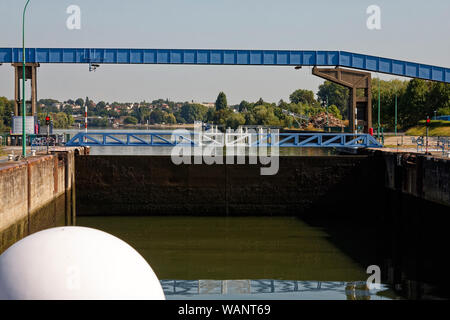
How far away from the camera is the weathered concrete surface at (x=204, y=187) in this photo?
2698 centimetres

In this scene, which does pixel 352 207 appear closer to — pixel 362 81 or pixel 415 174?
pixel 415 174

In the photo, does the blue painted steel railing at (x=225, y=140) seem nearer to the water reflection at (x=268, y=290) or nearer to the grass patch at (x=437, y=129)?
the water reflection at (x=268, y=290)

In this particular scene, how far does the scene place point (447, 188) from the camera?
1978 cm

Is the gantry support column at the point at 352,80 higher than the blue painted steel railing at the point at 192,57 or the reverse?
the reverse

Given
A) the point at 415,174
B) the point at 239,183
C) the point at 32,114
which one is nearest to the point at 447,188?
the point at 415,174

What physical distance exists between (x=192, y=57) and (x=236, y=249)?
725 inches

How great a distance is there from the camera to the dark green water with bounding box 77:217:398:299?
16.8 meters

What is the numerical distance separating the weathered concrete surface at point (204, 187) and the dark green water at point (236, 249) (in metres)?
0.63

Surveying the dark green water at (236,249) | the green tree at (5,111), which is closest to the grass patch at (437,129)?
the dark green water at (236,249)

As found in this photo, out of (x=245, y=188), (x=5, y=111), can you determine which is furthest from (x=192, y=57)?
(x=5, y=111)

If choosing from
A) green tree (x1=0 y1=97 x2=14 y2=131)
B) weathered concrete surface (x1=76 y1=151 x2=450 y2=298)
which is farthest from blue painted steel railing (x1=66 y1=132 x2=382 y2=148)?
green tree (x1=0 y1=97 x2=14 y2=131)

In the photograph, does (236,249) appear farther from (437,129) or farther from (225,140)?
(437,129)

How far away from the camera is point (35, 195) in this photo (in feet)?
70.2
